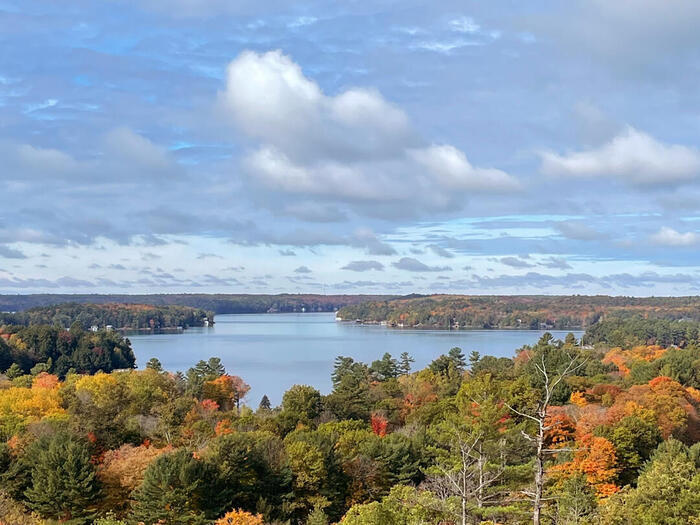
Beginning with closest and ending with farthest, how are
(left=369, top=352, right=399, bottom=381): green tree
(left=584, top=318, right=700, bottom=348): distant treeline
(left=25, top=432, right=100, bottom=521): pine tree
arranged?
1. (left=25, top=432, right=100, bottom=521): pine tree
2. (left=369, top=352, right=399, bottom=381): green tree
3. (left=584, top=318, right=700, bottom=348): distant treeline

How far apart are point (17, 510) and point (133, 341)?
332ft

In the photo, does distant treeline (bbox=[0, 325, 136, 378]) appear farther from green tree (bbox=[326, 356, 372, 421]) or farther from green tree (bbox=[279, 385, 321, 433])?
green tree (bbox=[279, 385, 321, 433])

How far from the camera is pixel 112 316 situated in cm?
14800

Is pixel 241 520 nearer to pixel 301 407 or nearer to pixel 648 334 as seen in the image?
pixel 301 407

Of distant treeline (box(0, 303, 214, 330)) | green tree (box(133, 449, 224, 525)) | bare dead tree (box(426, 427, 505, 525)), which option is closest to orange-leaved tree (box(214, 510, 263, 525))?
green tree (box(133, 449, 224, 525))

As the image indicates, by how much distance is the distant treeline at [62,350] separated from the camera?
2739 inches

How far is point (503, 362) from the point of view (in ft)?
182

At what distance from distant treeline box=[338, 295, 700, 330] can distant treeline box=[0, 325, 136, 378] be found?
3863 inches

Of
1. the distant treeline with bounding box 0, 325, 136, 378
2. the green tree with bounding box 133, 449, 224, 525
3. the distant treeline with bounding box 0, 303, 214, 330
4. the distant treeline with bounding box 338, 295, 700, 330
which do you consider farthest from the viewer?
the distant treeline with bounding box 338, 295, 700, 330

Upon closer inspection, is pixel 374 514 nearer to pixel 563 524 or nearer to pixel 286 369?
pixel 563 524

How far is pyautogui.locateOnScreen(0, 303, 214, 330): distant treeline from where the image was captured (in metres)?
129

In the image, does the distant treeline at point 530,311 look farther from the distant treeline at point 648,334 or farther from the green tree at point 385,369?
the green tree at point 385,369

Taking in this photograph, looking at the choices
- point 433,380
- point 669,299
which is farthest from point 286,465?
point 669,299

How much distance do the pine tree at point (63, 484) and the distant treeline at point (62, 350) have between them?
47.8 metres
